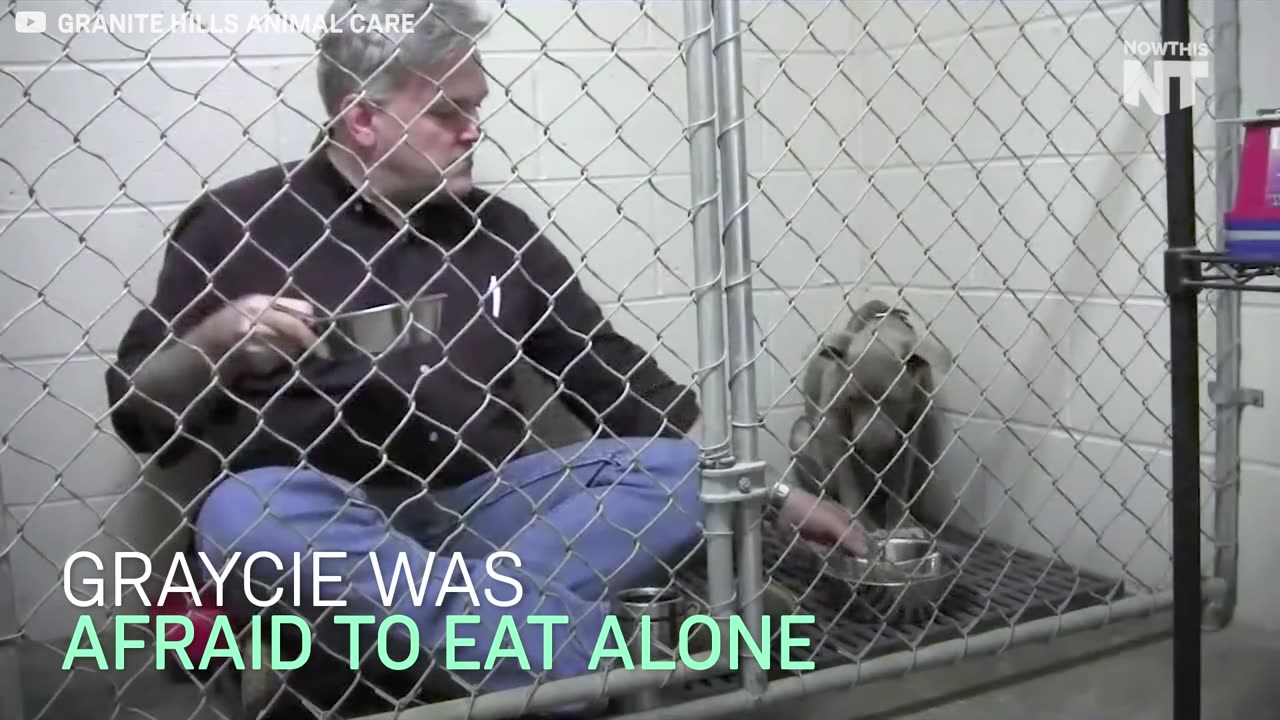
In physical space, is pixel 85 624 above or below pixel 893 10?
below

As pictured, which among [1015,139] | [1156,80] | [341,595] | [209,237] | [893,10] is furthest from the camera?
[893,10]

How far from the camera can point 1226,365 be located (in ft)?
4.68

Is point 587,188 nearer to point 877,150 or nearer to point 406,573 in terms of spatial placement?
point 877,150

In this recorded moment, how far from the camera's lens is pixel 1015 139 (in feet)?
5.51

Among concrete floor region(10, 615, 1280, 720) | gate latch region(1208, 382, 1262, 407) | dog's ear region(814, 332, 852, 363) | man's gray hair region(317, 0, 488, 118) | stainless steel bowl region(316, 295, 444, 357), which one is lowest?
concrete floor region(10, 615, 1280, 720)

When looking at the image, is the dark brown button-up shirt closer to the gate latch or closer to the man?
the man

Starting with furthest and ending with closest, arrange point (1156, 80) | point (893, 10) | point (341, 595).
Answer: point (893, 10) → point (1156, 80) → point (341, 595)

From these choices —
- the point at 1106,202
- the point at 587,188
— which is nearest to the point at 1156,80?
the point at 1106,202

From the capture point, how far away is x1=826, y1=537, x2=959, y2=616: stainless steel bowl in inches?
53.1

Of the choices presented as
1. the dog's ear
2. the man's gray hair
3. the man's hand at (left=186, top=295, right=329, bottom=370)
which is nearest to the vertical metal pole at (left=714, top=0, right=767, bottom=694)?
the man's gray hair

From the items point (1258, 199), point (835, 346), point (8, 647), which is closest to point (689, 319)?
point (835, 346)

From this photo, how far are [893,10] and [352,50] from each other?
1020 millimetres

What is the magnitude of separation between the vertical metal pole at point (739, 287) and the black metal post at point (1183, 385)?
0.42m

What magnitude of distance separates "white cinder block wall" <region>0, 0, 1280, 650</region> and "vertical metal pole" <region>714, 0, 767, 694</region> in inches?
7.4
